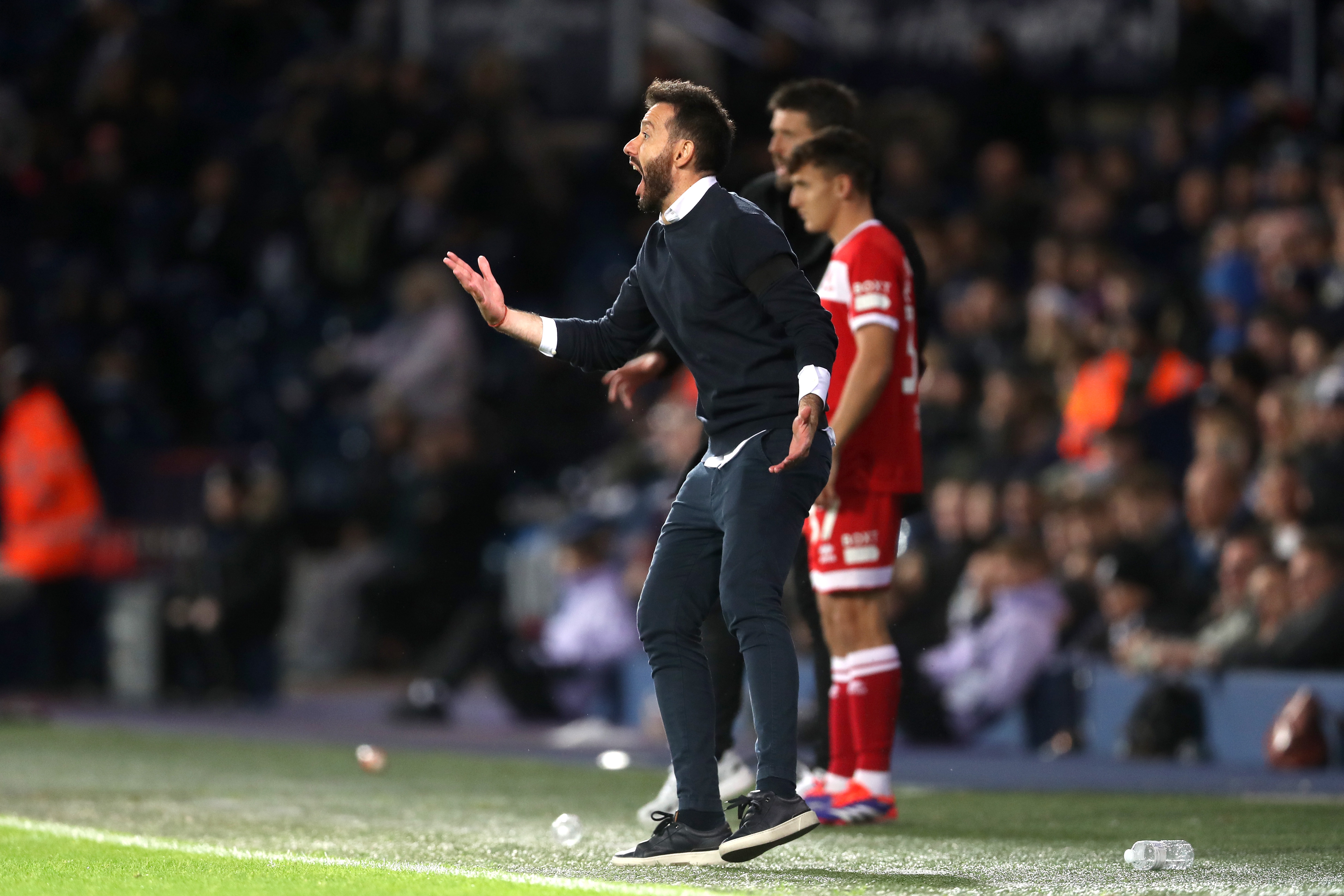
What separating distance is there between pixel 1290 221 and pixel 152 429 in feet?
28.5

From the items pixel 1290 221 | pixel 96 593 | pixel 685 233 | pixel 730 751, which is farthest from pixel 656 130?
pixel 96 593

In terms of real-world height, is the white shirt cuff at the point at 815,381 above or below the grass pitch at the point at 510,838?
above

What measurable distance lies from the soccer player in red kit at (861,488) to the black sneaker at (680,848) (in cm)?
121

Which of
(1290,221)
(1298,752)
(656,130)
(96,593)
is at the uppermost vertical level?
(1290,221)

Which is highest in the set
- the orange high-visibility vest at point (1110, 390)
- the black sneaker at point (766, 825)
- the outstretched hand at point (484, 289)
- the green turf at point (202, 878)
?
the orange high-visibility vest at point (1110, 390)

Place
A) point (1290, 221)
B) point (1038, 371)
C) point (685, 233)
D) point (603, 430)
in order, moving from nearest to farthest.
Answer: point (685, 233)
point (1290, 221)
point (1038, 371)
point (603, 430)

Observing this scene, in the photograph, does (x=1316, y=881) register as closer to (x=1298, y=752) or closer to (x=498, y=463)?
(x=1298, y=752)

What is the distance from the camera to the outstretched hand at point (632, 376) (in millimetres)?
6062

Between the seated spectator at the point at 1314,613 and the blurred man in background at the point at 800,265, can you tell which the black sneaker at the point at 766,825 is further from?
the seated spectator at the point at 1314,613

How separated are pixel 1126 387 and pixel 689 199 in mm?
6546

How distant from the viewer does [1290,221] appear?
1118 centimetres

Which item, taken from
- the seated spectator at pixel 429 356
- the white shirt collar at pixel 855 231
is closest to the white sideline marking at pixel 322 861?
the white shirt collar at pixel 855 231

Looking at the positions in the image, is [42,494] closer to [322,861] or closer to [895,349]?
[895,349]

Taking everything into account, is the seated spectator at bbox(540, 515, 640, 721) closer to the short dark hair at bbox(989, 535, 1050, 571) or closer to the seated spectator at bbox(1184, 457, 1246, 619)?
the short dark hair at bbox(989, 535, 1050, 571)
